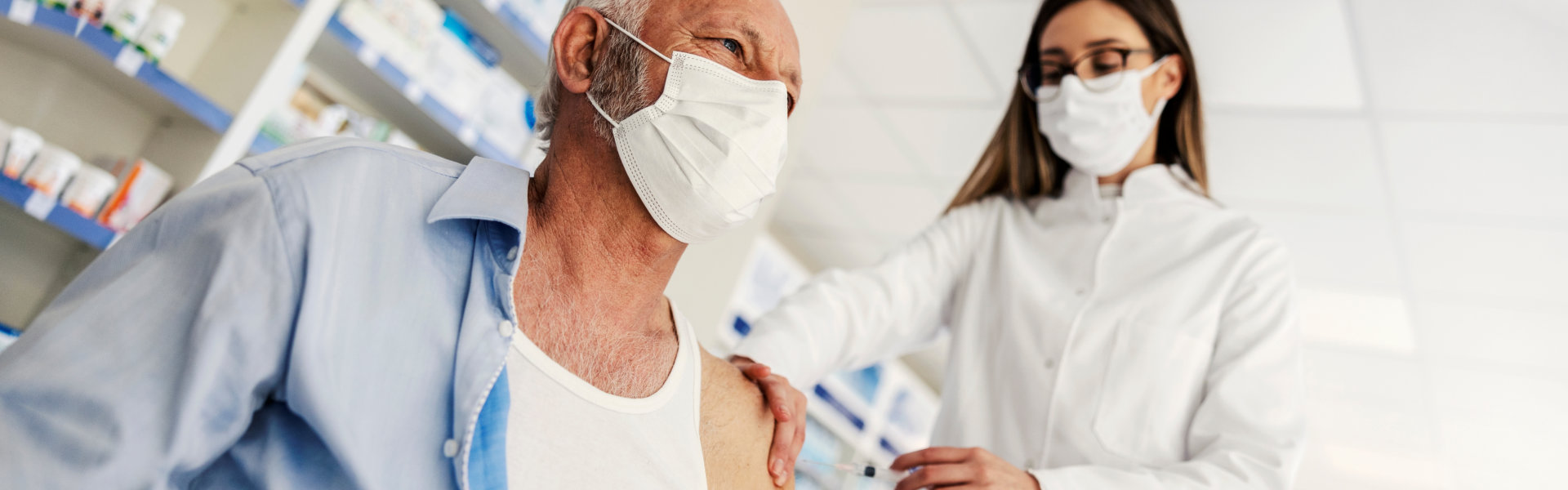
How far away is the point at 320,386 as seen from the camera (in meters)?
0.78

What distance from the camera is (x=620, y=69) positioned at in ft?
3.88

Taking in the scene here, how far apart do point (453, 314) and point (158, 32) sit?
4.87 ft

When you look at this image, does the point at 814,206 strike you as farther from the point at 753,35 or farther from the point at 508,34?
the point at 753,35

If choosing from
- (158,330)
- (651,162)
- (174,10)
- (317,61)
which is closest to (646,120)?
(651,162)

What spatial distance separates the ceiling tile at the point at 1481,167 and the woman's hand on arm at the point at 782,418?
11.2 ft

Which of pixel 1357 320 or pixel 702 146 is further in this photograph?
pixel 1357 320

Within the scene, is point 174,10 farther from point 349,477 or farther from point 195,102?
point 349,477

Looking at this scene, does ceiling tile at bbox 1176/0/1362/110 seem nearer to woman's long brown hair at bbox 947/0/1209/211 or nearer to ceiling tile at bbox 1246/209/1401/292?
ceiling tile at bbox 1246/209/1401/292

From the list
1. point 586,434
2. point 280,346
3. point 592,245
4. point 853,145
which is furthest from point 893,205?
point 280,346

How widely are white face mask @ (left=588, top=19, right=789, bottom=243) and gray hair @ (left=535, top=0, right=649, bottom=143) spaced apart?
0.04ft

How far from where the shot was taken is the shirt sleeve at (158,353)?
2.28 feet

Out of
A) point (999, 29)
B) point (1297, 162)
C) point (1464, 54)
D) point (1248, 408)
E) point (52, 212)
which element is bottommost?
point (52, 212)

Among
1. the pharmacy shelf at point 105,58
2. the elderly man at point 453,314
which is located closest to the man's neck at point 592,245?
the elderly man at point 453,314

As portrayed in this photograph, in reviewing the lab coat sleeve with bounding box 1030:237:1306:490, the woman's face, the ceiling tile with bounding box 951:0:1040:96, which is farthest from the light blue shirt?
the ceiling tile with bounding box 951:0:1040:96
